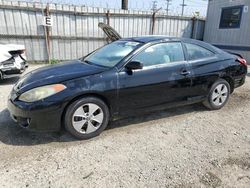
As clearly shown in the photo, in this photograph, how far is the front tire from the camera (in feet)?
9.77

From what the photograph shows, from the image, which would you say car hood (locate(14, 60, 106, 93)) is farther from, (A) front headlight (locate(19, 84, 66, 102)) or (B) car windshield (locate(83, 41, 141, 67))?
(B) car windshield (locate(83, 41, 141, 67))

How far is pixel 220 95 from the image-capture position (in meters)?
4.28

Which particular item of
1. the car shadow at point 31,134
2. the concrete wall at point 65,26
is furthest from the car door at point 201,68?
the concrete wall at point 65,26

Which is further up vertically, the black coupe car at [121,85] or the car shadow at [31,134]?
the black coupe car at [121,85]

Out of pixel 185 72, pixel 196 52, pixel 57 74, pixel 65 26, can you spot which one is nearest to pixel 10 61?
pixel 57 74

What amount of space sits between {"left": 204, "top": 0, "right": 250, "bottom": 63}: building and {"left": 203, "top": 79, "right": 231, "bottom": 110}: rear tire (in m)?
7.36

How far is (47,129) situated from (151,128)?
5.22 ft

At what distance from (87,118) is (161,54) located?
161 cm

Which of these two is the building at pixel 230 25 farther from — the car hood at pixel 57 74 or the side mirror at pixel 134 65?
the car hood at pixel 57 74

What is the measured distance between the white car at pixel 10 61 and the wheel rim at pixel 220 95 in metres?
4.95

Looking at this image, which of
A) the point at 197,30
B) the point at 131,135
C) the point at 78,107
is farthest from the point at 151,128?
the point at 197,30

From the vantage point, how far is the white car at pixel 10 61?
5.62m

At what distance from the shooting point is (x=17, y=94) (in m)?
3.02

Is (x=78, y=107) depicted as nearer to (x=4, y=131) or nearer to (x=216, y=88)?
(x=4, y=131)
